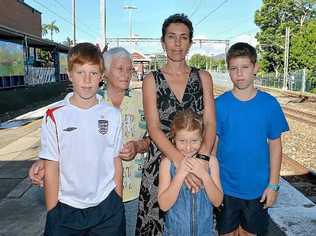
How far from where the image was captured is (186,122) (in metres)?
2.31

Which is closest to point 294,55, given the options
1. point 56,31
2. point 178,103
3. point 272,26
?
point 272,26

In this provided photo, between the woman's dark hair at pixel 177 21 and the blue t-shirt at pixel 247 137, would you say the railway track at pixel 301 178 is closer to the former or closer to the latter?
the blue t-shirt at pixel 247 137

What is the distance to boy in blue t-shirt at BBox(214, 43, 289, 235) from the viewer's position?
2699 millimetres

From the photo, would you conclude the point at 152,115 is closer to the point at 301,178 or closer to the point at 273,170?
the point at 273,170

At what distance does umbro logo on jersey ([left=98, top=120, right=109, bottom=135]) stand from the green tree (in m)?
61.6

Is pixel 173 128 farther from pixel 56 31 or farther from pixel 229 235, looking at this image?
pixel 56 31

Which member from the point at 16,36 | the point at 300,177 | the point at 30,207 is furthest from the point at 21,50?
the point at 30,207

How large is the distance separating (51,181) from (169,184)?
0.68 m

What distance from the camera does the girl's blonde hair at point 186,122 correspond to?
2.31 metres

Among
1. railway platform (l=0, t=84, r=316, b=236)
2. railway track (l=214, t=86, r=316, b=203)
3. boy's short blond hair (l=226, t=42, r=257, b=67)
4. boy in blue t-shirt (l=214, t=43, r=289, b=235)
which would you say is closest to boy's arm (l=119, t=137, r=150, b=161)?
boy in blue t-shirt (l=214, t=43, r=289, b=235)

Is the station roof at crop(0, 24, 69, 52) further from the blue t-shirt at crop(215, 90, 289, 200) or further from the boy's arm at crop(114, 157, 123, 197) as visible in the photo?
the boy's arm at crop(114, 157, 123, 197)

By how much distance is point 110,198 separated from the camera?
7.49ft

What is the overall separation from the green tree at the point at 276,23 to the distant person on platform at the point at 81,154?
61.6 m

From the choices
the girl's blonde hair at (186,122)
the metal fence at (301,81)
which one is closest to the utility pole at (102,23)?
the girl's blonde hair at (186,122)
